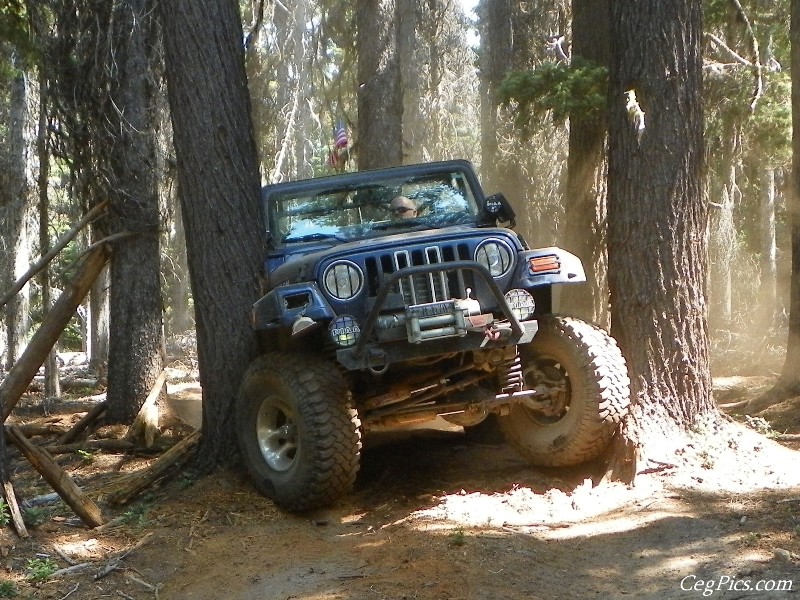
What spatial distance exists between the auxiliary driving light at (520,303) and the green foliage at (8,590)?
134 inches

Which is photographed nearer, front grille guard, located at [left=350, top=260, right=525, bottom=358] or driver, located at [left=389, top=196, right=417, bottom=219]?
front grille guard, located at [left=350, top=260, right=525, bottom=358]

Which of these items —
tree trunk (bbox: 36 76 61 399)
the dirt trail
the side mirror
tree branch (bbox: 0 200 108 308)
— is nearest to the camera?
the dirt trail

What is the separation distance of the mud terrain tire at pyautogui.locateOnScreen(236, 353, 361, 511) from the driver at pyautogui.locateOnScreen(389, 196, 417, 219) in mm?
1790

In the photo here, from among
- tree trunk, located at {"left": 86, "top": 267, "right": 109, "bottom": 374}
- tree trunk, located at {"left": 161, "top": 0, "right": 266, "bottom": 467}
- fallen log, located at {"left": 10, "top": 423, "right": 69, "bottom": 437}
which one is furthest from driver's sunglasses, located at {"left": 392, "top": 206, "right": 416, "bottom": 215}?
tree trunk, located at {"left": 86, "top": 267, "right": 109, "bottom": 374}

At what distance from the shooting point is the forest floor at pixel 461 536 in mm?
4766

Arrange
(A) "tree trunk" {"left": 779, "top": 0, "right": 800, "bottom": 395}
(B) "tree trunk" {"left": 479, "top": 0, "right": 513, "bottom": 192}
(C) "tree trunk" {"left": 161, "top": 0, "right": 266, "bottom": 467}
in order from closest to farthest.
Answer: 1. (C) "tree trunk" {"left": 161, "top": 0, "right": 266, "bottom": 467}
2. (A) "tree trunk" {"left": 779, "top": 0, "right": 800, "bottom": 395}
3. (B) "tree trunk" {"left": 479, "top": 0, "right": 513, "bottom": 192}

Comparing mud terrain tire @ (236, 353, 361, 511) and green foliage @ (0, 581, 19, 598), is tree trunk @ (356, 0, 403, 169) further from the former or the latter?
green foliage @ (0, 581, 19, 598)

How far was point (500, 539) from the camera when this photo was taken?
542 centimetres

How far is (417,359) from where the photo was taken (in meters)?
6.11

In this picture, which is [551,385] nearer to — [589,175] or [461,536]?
[461,536]

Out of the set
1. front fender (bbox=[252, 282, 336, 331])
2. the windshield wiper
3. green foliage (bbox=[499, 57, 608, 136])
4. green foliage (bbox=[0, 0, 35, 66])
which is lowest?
front fender (bbox=[252, 282, 336, 331])

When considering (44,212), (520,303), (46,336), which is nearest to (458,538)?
(520,303)

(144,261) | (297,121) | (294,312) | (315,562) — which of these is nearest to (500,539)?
(315,562)

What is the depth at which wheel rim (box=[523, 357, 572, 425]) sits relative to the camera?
653 cm
